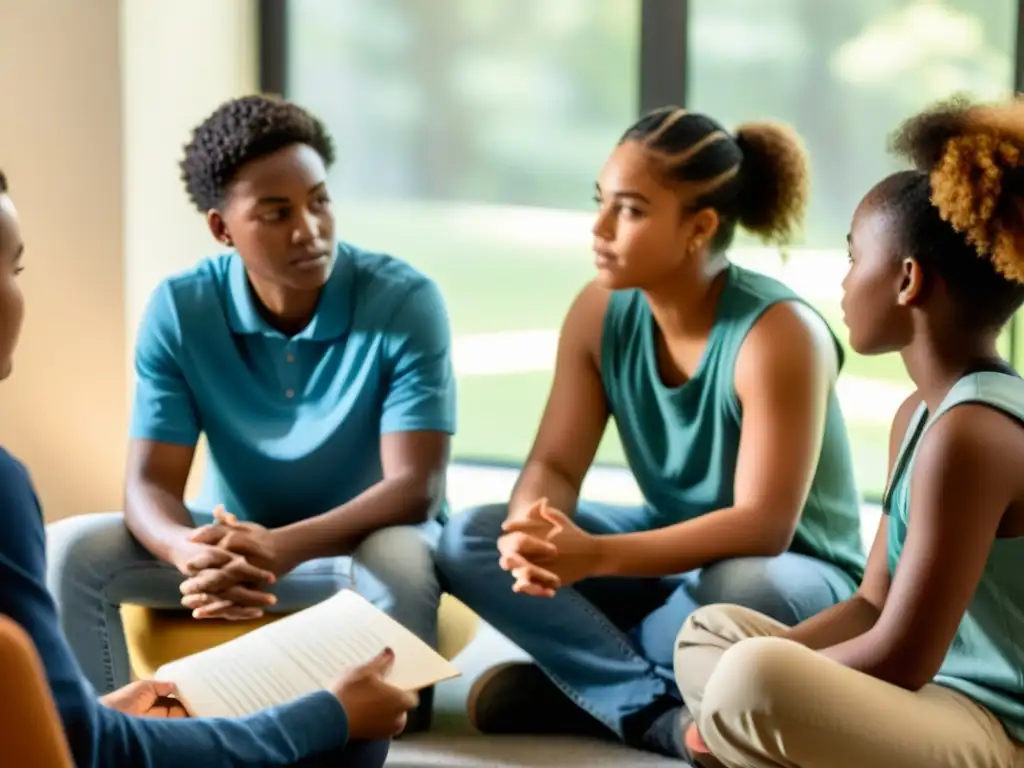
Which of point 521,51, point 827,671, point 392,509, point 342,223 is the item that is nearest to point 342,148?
point 342,223

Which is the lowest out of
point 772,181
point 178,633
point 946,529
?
point 178,633

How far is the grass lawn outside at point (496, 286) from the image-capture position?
10.8 feet

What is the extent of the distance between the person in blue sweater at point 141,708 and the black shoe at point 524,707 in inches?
18.0

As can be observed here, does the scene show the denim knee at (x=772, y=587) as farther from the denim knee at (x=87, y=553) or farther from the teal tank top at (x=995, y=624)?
the denim knee at (x=87, y=553)

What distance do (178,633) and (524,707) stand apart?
1.55 ft

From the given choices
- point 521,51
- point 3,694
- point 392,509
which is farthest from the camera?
point 521,51

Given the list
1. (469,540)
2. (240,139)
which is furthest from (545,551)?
(240,139)

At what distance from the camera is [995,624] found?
1364mm

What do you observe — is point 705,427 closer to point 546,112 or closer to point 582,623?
point 582,623

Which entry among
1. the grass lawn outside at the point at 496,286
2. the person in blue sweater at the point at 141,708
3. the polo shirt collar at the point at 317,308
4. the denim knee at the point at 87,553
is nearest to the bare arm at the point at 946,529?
the person in blue sweater at the point at 141,708

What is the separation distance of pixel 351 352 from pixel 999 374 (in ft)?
3.09

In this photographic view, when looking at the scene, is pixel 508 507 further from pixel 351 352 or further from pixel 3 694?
pixel 3 694

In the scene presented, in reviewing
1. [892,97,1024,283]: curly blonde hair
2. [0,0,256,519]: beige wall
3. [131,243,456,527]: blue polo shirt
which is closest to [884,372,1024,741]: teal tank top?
[892,97,1024,283]: curly blonde hair

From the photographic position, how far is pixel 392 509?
1906 millimetres
